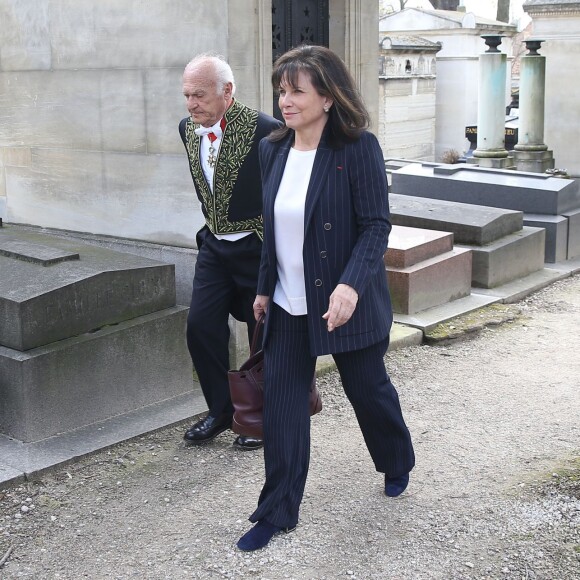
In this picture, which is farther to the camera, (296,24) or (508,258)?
(508,258)

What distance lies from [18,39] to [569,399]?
150 inches

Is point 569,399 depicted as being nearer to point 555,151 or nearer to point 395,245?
point 395,245

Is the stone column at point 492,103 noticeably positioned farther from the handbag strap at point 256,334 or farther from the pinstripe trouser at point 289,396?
the pinstripe trouser at point 289,396

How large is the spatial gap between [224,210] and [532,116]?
793 cm

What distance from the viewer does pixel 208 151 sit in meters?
4.59

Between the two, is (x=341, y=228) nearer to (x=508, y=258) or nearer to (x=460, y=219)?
(x=460, y=219)

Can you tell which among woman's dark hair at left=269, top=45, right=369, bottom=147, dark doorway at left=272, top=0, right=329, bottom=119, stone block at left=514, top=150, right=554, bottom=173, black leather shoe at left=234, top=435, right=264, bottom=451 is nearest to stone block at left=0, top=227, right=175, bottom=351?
black leather shoe at left=234, top=435, right=264, bottom=451

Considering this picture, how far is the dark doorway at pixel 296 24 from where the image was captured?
244 inches

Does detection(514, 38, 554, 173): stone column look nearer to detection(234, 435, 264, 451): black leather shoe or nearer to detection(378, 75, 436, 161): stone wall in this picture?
detection(378, 75, 436, 161): stone wall

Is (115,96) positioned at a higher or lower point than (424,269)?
higher

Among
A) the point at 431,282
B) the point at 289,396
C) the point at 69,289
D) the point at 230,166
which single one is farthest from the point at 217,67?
the point at 431,282

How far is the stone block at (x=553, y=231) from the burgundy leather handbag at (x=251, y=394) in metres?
5.23

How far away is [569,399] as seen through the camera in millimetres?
5500

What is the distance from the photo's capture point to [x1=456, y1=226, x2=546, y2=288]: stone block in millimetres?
7730
